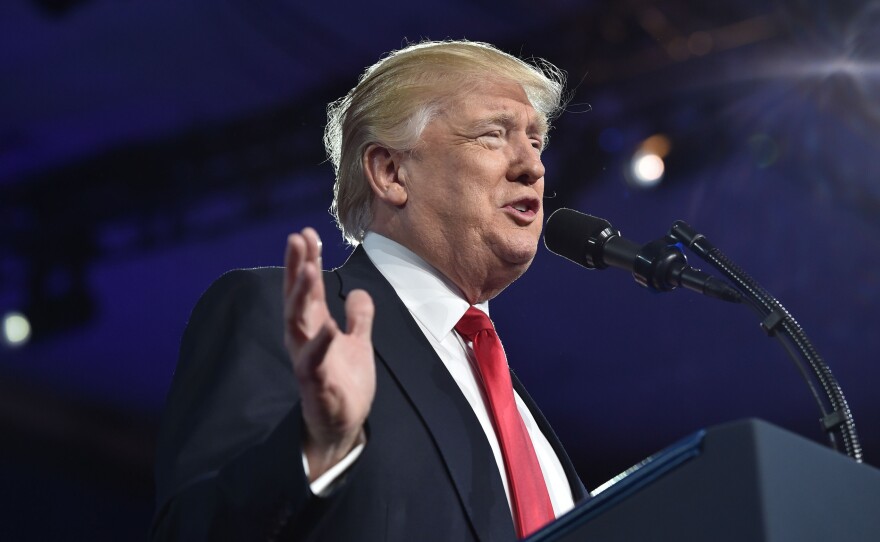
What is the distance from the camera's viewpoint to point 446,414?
4.69 feet

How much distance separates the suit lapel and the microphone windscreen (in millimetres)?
297

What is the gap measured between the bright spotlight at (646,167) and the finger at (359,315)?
2.44 metres

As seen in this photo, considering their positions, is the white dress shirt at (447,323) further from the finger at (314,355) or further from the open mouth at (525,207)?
the finger at (314,355)

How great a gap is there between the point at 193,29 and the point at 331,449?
2.26 metres

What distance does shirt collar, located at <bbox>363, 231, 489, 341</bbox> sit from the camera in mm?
1718

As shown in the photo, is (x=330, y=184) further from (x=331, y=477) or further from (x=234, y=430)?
(x=331, y=477)

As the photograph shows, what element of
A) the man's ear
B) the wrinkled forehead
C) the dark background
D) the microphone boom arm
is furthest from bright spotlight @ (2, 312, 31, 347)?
the microphone boom arm

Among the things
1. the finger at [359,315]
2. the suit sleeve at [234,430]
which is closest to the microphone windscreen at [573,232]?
the suit sleeve at [234,430]

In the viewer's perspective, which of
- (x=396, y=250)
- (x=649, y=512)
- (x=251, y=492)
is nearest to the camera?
(x=649, y=512)

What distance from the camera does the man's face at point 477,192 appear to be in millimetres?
1836

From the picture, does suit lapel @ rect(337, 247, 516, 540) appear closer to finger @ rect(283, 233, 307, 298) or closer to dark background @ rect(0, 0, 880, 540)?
finger @ rect(283, 233, 307, 298)

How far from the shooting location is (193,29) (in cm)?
308

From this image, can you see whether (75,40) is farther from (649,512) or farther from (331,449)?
(649,512)

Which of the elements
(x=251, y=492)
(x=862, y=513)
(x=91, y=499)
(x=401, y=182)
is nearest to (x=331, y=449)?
(x=251, y=492)
